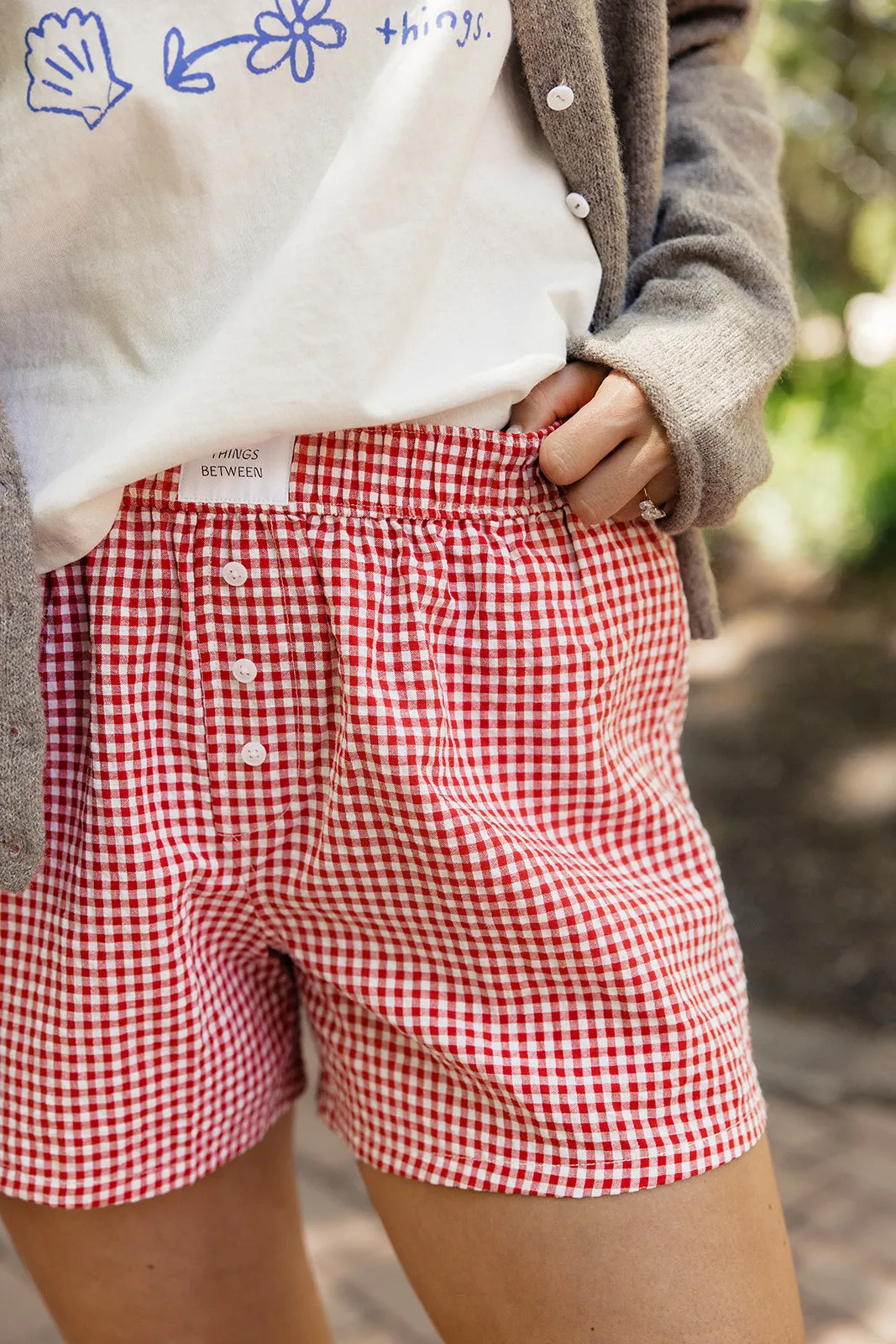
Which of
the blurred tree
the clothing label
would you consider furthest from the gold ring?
the blurred tree

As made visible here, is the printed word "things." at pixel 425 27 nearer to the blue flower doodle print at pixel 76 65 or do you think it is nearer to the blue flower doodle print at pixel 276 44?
the blue flower doodle print at pixel 276 44

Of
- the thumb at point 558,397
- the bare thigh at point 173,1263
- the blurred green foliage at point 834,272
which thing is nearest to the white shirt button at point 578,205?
the thumb at point 558,397

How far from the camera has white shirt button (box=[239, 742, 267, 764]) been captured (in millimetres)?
950

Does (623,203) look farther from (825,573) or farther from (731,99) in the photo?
(825,573)

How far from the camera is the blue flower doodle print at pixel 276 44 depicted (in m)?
0.89

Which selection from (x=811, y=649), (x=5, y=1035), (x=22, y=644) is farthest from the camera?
(x=811, y=649)

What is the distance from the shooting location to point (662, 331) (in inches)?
38.8

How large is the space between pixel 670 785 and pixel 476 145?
0.51 meters

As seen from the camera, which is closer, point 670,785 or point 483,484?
point 483,484

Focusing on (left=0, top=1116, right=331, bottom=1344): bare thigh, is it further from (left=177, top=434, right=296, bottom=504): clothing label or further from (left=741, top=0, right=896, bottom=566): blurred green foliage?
(left=741, top=0, right=896, bottom=566): blurred green foliage

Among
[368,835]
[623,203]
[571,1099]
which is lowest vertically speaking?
[571,1099]

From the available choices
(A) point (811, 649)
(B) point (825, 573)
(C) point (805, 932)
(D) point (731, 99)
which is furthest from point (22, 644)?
(B) point (825, 573)

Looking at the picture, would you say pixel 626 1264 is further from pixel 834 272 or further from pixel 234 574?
pixel 834 272

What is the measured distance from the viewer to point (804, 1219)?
2.39 metres
